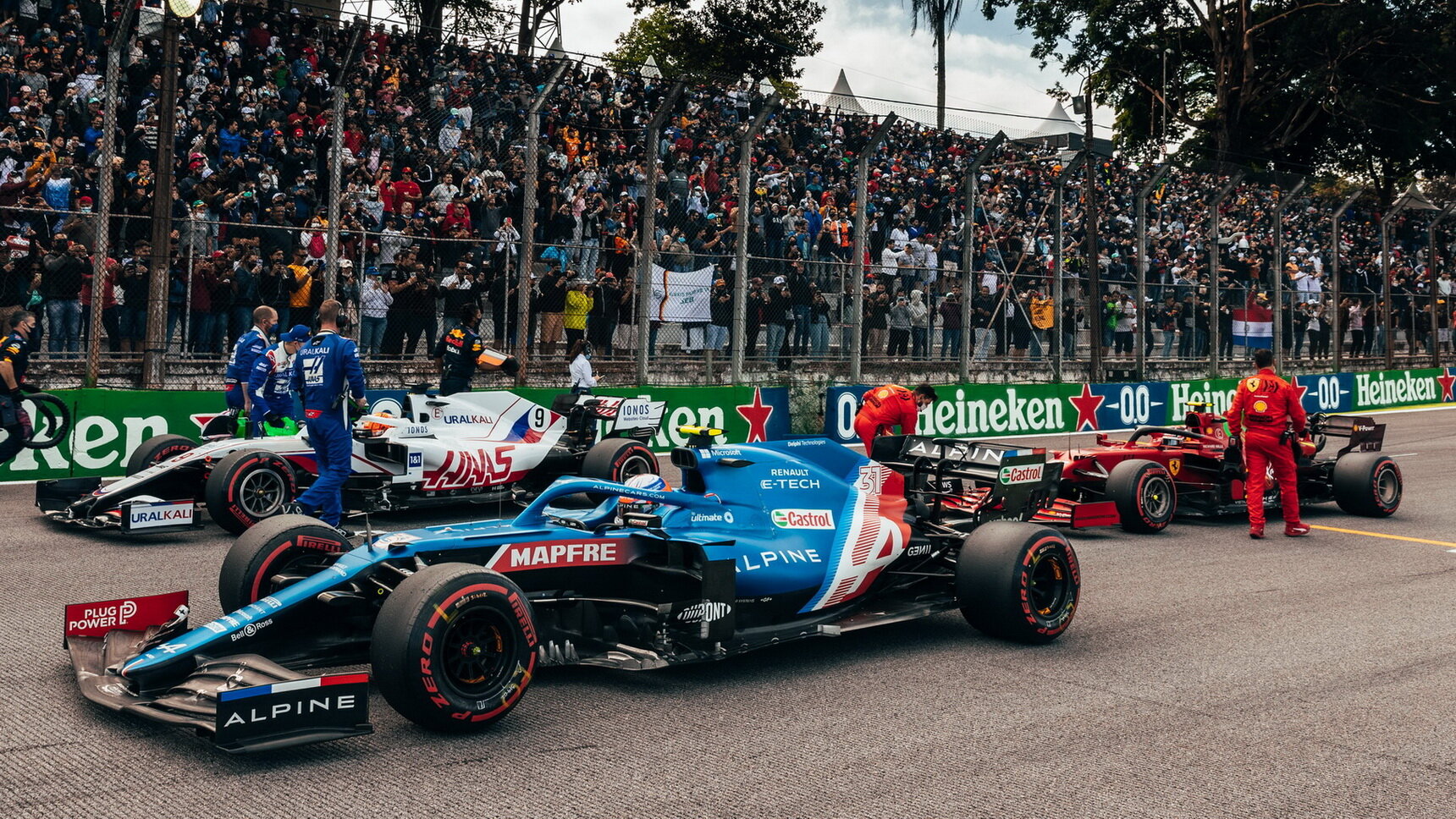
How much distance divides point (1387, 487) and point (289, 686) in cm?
1166

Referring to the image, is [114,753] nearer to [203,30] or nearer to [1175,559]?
[1175,559]

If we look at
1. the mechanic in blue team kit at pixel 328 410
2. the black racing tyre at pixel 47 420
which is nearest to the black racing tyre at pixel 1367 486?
the mechanic in blue team kit at pixel 328 410

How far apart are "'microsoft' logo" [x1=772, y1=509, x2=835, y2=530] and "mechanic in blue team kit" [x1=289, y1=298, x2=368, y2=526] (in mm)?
4033

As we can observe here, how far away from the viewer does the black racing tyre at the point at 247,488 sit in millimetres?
9648

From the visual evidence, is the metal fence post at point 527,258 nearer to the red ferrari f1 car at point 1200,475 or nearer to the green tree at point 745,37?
the red ferrari f1 car at point 1200,475

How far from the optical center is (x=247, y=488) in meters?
9.80

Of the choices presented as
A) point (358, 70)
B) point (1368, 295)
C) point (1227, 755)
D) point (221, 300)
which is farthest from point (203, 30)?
point (1368, 295)

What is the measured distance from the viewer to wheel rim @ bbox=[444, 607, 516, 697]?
16.9ft

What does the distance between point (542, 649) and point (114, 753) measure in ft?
6.17

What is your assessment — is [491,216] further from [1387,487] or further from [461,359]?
[1387,487]

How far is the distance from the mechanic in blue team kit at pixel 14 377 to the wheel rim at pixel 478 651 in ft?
29.1

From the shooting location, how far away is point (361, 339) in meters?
15.2

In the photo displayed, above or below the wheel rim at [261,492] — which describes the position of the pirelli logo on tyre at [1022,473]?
above

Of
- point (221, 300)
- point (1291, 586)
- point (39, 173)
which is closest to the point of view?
point (1291, 586)
